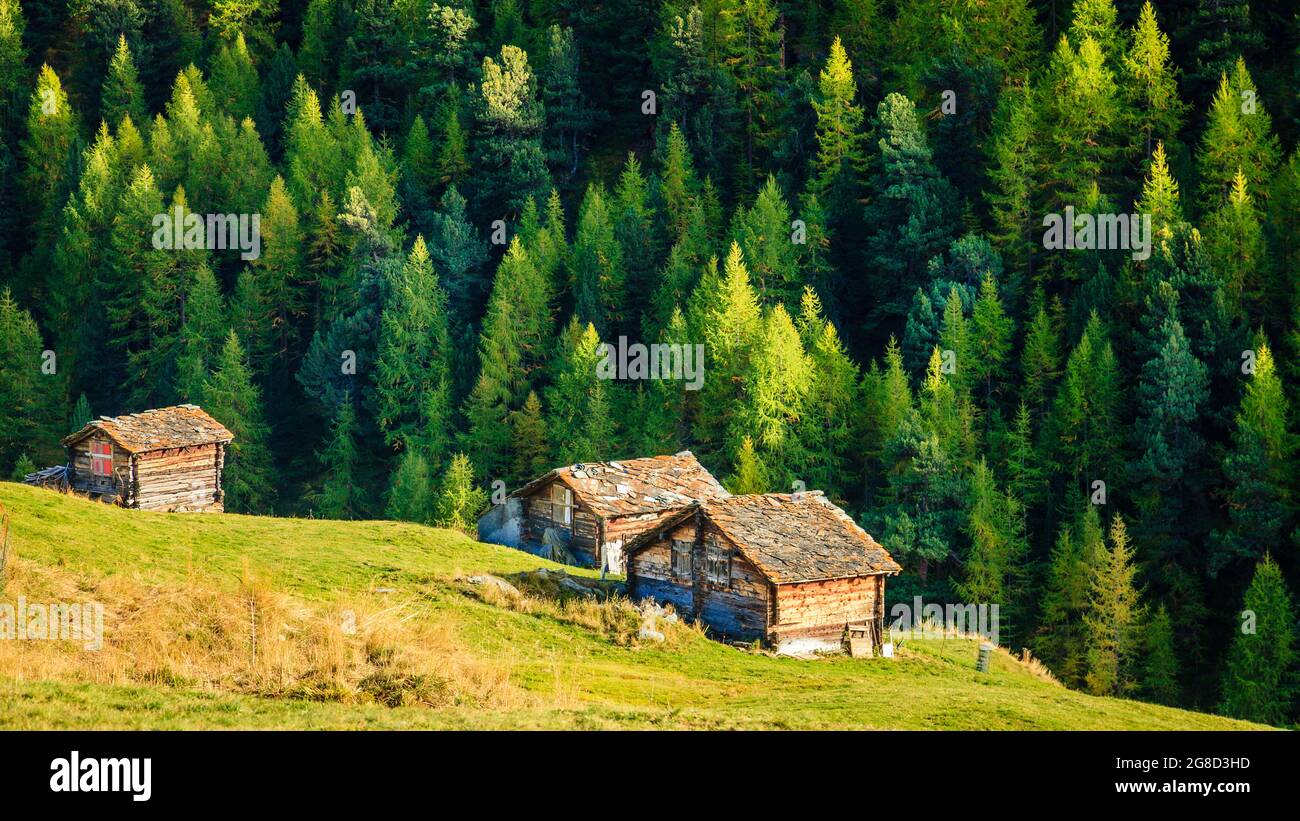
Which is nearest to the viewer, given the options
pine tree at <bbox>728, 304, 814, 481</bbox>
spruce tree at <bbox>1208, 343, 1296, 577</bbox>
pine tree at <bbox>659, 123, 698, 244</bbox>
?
spruce tree at <bbox>1208, 343, 1296, 577</bbox>

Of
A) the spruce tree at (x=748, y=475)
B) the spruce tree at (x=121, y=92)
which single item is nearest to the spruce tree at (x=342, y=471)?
the spruce tree at (x=748, y=475)

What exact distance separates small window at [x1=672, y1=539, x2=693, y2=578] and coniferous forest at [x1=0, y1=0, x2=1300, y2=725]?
2229cm

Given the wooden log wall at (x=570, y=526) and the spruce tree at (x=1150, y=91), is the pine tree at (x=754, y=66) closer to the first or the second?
the spruce tree at (x=1150, y=91)

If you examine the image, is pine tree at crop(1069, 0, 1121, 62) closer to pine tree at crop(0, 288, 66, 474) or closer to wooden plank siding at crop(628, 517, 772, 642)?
wooden plank siding at crop(628, 517, 772, 642)

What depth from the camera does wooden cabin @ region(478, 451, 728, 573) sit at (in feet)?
199

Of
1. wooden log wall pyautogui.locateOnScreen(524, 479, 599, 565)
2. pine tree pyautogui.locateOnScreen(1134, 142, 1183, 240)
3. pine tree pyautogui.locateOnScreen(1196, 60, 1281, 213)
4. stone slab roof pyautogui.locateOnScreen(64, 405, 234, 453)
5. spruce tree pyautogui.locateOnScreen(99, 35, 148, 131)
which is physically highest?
spruce tree pyautogui.locateOnScreen(99, 35, 148, 131)

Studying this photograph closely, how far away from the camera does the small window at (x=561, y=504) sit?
6194 centimetres

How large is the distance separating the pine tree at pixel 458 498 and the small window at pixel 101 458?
68.5 ft

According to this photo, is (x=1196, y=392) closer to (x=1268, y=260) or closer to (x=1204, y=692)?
(x=1268, y=260)

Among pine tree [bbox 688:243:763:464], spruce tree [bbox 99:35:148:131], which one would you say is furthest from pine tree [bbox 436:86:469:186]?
spruce tree [bbox 99:35:148:131]

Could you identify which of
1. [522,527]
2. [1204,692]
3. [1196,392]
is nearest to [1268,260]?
[1196,392]

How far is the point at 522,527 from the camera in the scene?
6391 cm

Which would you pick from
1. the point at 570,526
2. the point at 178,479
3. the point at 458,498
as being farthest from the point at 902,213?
the point at 178,479

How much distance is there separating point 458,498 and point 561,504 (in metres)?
20.9
